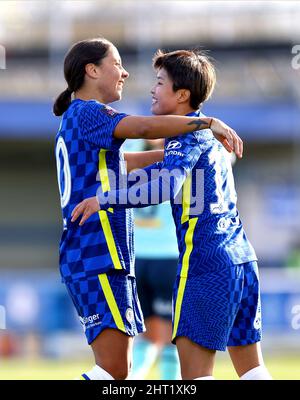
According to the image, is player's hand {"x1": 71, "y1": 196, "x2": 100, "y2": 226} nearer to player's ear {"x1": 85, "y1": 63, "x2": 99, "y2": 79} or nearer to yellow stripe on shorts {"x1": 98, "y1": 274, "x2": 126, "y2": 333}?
yellow stripe on shorts {"x1": 98, "y1": 274, "x2": 126, "y2": 333}

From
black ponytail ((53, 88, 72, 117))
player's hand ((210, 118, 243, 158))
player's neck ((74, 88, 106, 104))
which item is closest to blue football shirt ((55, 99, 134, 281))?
player's neck ((74, 88, 106, 104))

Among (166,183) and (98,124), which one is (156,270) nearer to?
(98,124)

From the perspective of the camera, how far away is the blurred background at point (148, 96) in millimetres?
20734

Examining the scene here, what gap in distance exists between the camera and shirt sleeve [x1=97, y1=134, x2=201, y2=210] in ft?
14.5

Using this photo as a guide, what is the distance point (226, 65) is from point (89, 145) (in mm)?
20251

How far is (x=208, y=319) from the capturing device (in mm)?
4484

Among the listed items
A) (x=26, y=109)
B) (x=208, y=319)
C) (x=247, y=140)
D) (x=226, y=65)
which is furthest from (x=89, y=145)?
(x=226, y=65)

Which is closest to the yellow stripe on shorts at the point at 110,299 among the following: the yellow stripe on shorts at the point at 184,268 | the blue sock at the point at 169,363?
the yellow stripe on shorts at the point at 184,268

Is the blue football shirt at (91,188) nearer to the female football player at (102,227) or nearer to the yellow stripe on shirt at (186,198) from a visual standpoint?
the female football player at (102,227)

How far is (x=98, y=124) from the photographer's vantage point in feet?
15.2

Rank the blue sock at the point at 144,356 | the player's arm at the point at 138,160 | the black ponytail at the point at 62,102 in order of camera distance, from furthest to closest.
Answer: the blue sock at the point at 144,356 → the player's arm at the point at 138,160 → the black ponytail at the point at 62,102

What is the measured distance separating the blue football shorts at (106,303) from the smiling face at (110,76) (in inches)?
36.5
